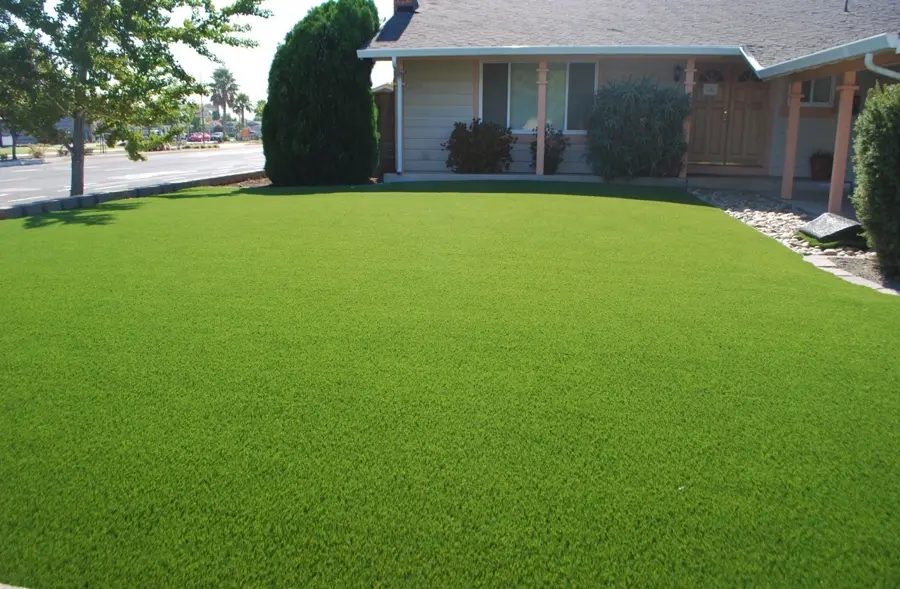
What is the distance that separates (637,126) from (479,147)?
10.4 feet

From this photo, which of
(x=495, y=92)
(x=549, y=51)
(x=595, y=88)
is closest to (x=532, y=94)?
(x=495, y=92)

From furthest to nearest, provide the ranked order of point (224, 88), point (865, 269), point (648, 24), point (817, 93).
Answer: point (224, 88) → point (648, 24) → point (817, 93) → point (865, 269)

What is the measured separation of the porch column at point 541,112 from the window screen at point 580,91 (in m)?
1.49

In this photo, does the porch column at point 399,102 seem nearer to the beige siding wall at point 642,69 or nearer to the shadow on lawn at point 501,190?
the shadow on lawn at point 501,190

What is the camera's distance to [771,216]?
34.4 feet

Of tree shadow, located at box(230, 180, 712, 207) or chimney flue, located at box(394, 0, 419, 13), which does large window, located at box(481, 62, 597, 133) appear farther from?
chimney flue, located at box(394, 0, 419, 13)

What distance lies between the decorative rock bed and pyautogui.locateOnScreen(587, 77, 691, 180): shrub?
3.28 feet

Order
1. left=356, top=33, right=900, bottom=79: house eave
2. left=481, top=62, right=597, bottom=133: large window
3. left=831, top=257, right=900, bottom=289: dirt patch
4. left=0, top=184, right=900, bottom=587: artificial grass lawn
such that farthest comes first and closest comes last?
left=481, top=62, right=597, bottom=133: large window → left=356, top=33, right=900, bottom=79: house eave → left=831, top=257, right=900, bottom=289: dirt patch → left=0, top=184, right=900, bottom=587: artificial grass lawn

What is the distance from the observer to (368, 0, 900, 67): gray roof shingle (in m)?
14.3

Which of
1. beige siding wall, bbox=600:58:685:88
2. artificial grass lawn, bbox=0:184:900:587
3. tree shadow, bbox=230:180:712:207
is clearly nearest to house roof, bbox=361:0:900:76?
beige siding wall, bbox=600:58:685:88

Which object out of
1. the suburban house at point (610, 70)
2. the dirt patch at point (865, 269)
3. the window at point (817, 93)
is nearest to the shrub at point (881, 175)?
the dirt patch at point (865, 269)

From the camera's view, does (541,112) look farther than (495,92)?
No

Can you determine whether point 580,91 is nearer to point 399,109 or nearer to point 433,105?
point 433,105

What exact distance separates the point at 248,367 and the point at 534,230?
5.09 metres
